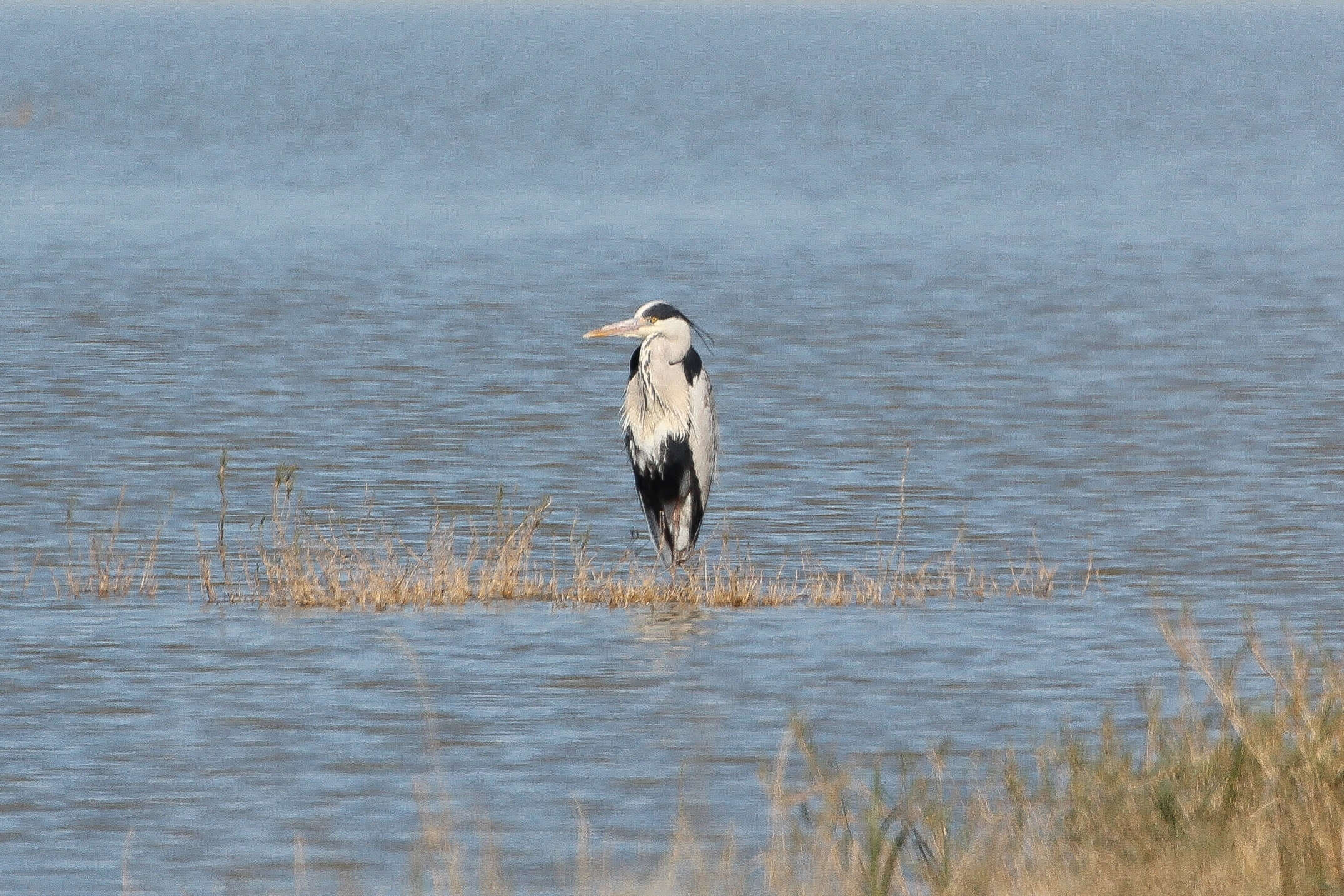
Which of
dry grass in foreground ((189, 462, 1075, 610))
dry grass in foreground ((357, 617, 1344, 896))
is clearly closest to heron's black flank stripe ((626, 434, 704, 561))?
dry grass in foreground ((189, 462, 1075, 610))

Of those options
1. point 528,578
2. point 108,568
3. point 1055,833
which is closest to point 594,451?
point 528,578

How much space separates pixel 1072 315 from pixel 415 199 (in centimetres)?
1904

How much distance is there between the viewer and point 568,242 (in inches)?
1367

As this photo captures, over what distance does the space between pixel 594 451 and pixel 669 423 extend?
450 cm

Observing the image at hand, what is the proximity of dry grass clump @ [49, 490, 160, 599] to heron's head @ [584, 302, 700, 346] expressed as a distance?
90.4 inches

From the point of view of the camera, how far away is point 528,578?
12.1m

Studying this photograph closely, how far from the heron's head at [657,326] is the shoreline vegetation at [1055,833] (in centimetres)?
426

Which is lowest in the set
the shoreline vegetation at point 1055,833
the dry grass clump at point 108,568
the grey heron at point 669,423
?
the dry grass clump at point 108,568

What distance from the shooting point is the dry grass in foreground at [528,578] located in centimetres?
1152

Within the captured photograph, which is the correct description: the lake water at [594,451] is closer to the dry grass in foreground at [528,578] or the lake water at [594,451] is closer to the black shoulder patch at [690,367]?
the dry grass in foreground at [528,578]

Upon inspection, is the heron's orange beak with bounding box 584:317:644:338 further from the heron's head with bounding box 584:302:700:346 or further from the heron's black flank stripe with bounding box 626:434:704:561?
the heron's black flank stripe with bounding box 626:434:704:561

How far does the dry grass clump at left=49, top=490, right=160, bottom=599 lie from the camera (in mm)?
A: 11734

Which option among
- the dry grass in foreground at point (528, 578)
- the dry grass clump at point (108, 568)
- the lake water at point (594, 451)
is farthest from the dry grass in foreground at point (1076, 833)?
the dry grass clump at point (108, 568)

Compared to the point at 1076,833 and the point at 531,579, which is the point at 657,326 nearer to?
the point at 531,579
